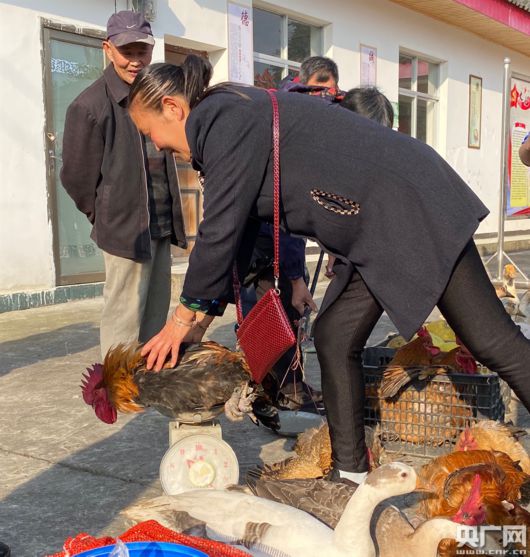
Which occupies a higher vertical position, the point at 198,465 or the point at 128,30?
the point at 128,30

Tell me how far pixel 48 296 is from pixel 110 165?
4511 millimetres

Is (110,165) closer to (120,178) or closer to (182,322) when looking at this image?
(120,178)

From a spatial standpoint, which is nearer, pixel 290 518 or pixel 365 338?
pixel 290 518

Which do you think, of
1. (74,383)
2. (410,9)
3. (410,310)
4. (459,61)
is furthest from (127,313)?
(459,61)

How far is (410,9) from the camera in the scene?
42.1 feet

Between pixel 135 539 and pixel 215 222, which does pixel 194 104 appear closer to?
pixel 215 222

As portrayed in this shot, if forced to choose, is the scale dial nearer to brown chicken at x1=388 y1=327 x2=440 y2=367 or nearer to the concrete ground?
the concrete ground

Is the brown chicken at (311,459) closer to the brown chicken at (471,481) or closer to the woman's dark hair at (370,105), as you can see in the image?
the brown chicken at (471,481)

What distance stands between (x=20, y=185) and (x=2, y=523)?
5.56m

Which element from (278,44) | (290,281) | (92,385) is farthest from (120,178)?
(278,44)

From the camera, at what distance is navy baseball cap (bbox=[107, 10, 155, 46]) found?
3.55 meters

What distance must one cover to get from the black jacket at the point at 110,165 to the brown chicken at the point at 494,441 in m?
1.97


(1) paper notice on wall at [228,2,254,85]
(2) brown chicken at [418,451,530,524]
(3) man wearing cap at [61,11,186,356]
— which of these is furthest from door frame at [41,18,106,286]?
(2) brown chicken at [418,451,530,524]

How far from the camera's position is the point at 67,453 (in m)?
3.40
